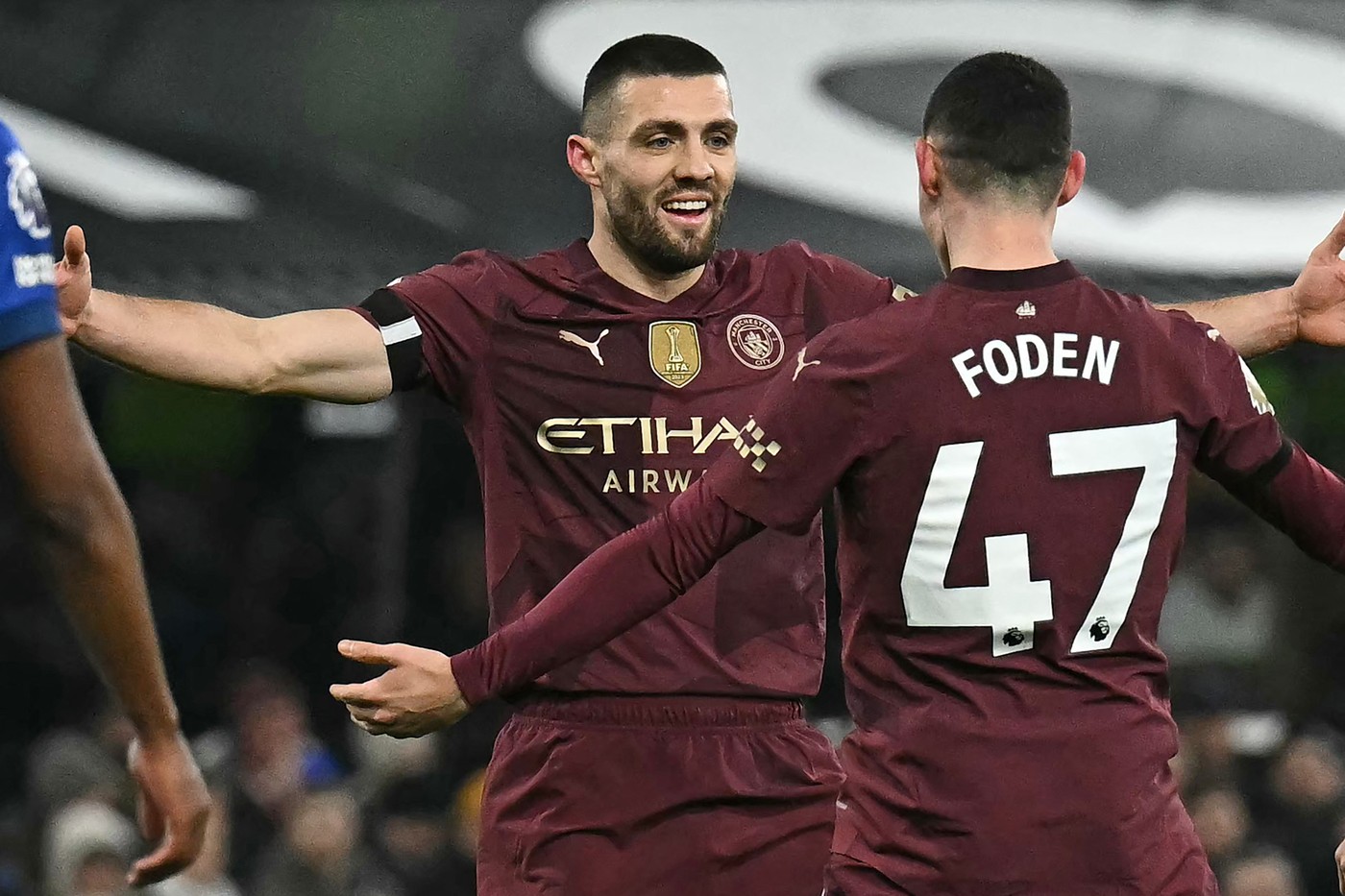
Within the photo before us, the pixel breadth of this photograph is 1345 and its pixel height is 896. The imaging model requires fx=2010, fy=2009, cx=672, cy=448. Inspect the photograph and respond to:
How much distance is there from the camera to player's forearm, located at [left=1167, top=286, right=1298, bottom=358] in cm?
450

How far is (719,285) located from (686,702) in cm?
96

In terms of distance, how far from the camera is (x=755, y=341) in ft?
14.7

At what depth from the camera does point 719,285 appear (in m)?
4.59

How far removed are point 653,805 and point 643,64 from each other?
1.66m

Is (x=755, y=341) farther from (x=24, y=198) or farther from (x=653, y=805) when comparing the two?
(x=24, y=198)

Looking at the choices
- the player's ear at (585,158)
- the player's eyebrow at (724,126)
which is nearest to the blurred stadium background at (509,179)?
the player's ear at (585,158)

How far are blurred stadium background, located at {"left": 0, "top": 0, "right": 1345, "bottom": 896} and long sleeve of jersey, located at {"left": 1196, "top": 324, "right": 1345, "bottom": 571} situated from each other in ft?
16.9

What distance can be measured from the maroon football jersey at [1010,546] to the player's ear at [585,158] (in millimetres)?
1411

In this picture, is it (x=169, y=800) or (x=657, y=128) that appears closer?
(x=169, y=800)

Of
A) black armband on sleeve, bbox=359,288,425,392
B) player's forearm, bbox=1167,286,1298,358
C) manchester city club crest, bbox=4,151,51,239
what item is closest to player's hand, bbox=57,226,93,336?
black armband on sleeve, bbox=359,288,425,392

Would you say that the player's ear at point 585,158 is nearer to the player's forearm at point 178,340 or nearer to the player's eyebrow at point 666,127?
the player's eyebrow at point 666,127

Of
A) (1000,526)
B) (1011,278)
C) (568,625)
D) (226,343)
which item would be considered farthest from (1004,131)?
(226,343)

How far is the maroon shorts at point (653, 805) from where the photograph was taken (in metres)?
4.28

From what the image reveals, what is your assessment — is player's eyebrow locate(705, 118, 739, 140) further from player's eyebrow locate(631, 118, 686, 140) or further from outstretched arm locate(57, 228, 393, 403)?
outstretched arm locate(57, 228, 393, 403)
